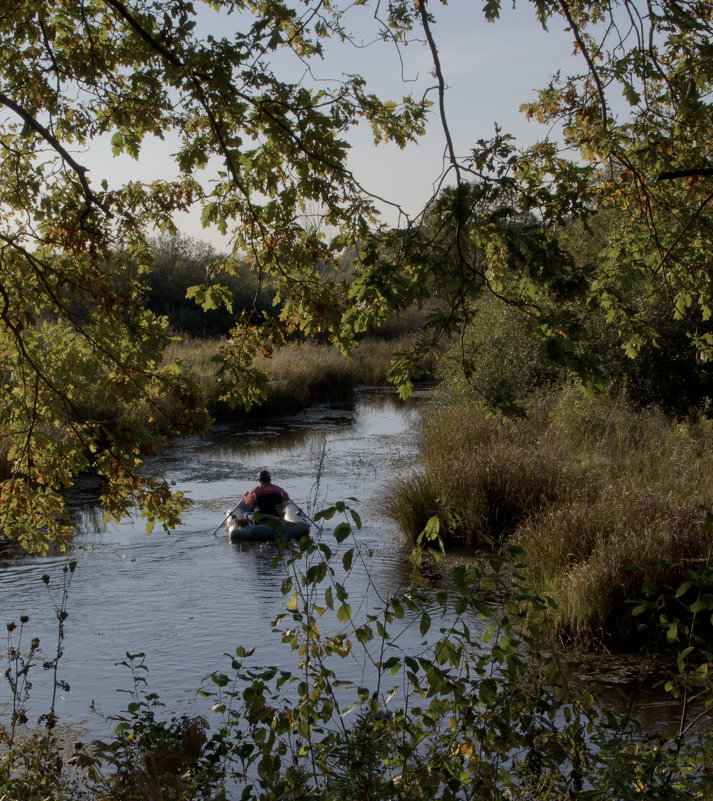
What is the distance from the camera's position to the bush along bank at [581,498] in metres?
7.34

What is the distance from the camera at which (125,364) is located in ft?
16.8

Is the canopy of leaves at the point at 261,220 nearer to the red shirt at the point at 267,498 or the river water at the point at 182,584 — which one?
the river water at the point at 182,584

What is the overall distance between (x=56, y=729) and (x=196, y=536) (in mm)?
5733

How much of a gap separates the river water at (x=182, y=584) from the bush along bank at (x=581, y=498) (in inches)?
40.3

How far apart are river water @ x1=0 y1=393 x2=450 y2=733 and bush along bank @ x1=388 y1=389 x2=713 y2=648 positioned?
1023 mm

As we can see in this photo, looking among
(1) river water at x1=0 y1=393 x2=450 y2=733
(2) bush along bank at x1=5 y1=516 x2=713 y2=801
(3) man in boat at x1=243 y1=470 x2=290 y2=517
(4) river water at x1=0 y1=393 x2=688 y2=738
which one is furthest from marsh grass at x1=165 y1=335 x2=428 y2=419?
(2) bush along bank at x1=5 y1=516 x2=713 y2=801

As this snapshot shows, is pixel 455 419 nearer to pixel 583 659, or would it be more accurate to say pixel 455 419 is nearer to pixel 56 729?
pixel 583 659

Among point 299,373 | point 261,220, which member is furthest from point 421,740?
point 299,373

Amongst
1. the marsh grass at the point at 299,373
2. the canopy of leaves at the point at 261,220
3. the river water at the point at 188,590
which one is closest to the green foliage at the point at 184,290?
the marsh grass at the point at 299,373

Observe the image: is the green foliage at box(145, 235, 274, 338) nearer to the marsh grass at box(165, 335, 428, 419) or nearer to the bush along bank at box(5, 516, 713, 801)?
the marsh grass at box(165, 335, 428, 419)

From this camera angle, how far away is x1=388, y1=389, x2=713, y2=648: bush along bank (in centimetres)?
734

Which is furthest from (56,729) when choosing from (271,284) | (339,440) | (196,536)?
(339,440)

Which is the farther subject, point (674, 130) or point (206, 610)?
point (206, 610)

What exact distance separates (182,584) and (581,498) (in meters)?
4.48
